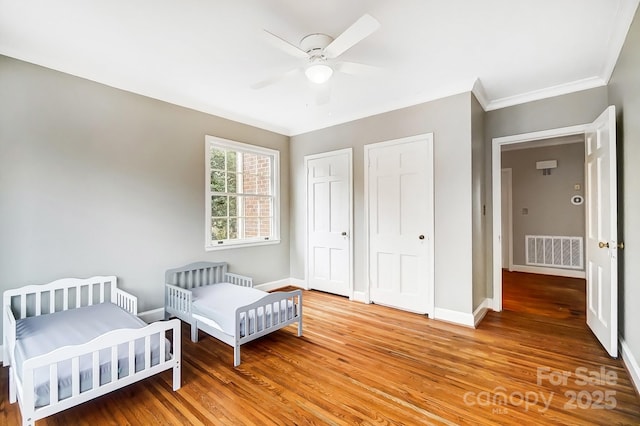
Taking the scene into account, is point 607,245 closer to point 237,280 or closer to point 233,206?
point 237,280

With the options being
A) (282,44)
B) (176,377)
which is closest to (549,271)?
(282,44)

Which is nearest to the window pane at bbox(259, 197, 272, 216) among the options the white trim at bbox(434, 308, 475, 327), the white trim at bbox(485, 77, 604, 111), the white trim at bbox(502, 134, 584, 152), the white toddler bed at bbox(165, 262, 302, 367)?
the white toddler bed at bbox(165, 262, 302, 367)

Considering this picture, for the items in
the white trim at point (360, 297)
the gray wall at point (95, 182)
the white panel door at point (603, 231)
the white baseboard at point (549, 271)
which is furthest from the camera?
the white baseboard at point (549, 271)

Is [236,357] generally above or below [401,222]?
below

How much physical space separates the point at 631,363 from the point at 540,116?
100 inches

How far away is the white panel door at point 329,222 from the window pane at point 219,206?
1283mm

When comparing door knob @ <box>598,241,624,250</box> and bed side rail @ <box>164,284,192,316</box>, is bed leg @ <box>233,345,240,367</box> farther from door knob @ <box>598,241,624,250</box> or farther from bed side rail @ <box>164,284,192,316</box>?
door knob @ <box>598,241,624,250</box>

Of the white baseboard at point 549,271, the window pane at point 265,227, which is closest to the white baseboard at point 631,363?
the white baseboard at point 549,271

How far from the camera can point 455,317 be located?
3.22 metres

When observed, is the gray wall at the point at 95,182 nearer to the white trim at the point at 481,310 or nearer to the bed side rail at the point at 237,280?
the bed side rail at the point at 237,280

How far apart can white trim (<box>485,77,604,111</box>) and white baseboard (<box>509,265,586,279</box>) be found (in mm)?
3854

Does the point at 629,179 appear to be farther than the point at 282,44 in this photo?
Yes

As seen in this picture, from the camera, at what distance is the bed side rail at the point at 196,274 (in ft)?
11.0

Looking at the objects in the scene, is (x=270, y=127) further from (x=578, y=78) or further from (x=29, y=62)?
(x=578, y=78)
